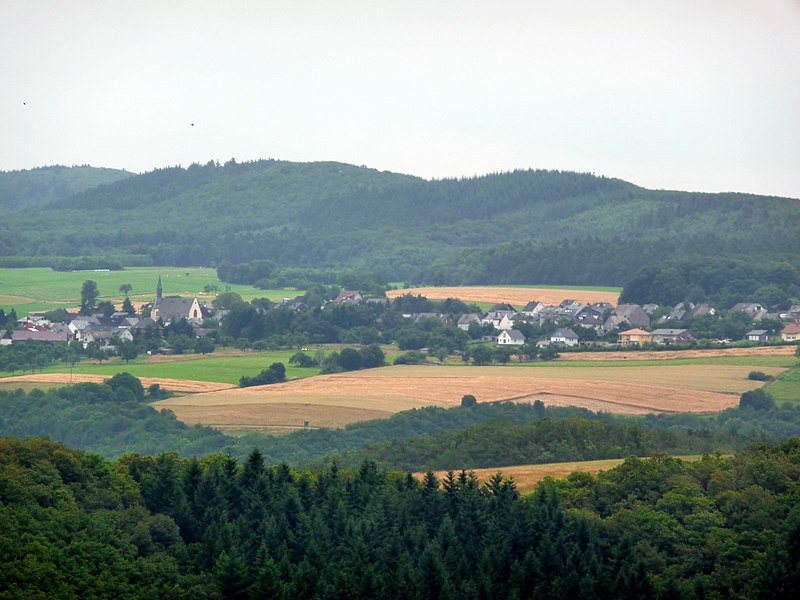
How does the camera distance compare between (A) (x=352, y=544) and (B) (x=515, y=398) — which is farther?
(B) (x=515, y=398)

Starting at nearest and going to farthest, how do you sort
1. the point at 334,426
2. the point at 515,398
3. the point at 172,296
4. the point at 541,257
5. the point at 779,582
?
the point at 779,582 → the point at 334,426 → the point at 515,398 → the point at 172,296 → the point at 541,257

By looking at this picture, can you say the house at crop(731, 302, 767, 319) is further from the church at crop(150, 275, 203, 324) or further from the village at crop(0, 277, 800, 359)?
the church at crop(150, 275, 203, 324)

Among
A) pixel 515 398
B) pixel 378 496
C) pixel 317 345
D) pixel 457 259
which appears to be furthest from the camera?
pixel 457 259

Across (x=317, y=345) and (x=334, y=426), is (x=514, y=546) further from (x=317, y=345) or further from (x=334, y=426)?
(x=317, y=345)

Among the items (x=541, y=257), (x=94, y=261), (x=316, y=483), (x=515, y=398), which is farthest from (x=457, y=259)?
(x=316, y=483)

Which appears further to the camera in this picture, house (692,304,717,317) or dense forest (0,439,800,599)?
house (692,304,717,317)

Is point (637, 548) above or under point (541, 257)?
under

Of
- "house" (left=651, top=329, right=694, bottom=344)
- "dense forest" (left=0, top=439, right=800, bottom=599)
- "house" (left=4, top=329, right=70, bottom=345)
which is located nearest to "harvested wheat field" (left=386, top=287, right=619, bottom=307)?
"house" (left=651, top=329, right=694, bottom=344)
